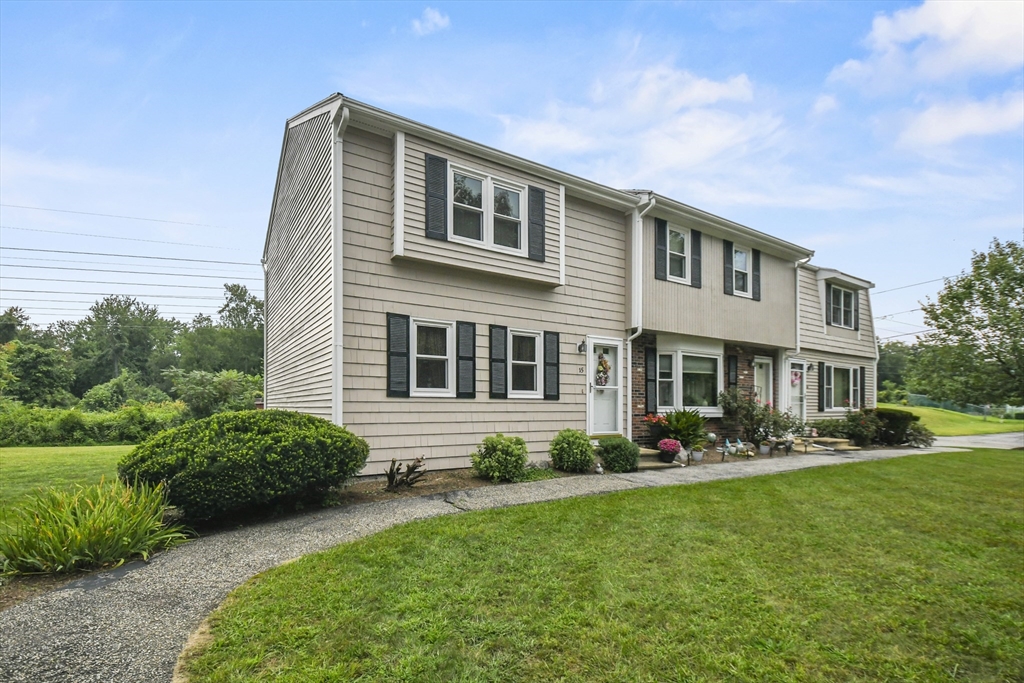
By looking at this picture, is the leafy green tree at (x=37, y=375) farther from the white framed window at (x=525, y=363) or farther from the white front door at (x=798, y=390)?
the white front door at (x=798, y=390)

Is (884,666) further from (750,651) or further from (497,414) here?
(497,414)

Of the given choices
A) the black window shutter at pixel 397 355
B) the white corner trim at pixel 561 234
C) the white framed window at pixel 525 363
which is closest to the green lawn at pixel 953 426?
the white corner trim at pixel 561 234

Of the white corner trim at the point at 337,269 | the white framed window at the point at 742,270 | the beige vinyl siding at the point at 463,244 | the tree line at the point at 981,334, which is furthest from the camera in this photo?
the tree line at the point at 981,334

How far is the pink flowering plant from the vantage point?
33.9ft

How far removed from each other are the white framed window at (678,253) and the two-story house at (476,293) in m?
0.04

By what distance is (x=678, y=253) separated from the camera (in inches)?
481

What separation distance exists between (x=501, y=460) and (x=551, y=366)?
2.61 m

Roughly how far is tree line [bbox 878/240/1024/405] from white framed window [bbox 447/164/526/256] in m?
16.3

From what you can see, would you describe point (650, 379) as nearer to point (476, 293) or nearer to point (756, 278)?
point (756, 278)

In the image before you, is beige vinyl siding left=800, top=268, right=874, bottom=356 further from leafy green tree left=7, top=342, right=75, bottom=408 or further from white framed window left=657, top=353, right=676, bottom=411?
leafy green tree left=7, top=342, right=75, bottom=408

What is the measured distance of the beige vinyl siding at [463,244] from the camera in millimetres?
8180

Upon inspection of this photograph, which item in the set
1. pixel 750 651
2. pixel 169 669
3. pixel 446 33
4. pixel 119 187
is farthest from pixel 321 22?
pixel 119 187

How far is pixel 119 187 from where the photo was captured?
2672 cm

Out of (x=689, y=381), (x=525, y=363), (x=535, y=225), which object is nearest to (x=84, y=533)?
(x=525, y=363)
